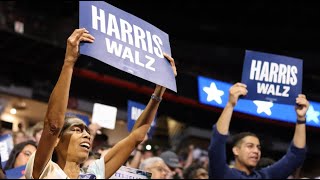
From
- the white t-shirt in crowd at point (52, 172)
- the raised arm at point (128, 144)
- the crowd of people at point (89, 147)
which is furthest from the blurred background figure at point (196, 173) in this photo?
the white t-shirt in crowd at point (52, 172)

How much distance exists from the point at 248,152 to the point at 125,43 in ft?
4.28

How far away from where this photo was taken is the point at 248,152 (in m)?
3.73

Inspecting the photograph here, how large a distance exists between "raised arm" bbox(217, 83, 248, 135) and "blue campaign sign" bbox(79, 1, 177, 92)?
0.59 metres

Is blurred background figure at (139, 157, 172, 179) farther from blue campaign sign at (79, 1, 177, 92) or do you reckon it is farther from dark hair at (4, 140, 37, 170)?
blue campaign sign at (79, 1, 177, 92)

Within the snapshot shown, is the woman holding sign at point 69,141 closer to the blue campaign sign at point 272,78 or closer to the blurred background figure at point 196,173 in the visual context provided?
the blue campaign sign at point 272,78

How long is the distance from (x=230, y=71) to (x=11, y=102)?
5.62m

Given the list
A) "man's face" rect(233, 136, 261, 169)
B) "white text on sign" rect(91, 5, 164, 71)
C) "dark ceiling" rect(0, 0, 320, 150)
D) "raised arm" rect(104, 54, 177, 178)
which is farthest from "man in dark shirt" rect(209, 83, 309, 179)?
"dark ceiling" rect(0, 0, 320, 150)

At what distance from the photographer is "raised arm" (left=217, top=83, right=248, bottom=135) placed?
11.1 feet

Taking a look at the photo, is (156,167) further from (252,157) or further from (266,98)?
(266,98)

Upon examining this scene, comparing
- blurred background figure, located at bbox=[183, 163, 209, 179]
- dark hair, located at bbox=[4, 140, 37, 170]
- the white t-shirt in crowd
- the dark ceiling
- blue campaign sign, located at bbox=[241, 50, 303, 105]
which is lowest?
the white t-shirt in crowd

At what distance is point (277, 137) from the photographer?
13367 millimetres

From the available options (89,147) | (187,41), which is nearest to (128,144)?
(89,147)

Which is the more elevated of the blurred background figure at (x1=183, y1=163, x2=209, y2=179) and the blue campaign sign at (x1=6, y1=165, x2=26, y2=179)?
the blurred background figure at (x1=183, y1=163, x2=209, y2=179)

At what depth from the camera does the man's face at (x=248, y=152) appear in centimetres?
370
